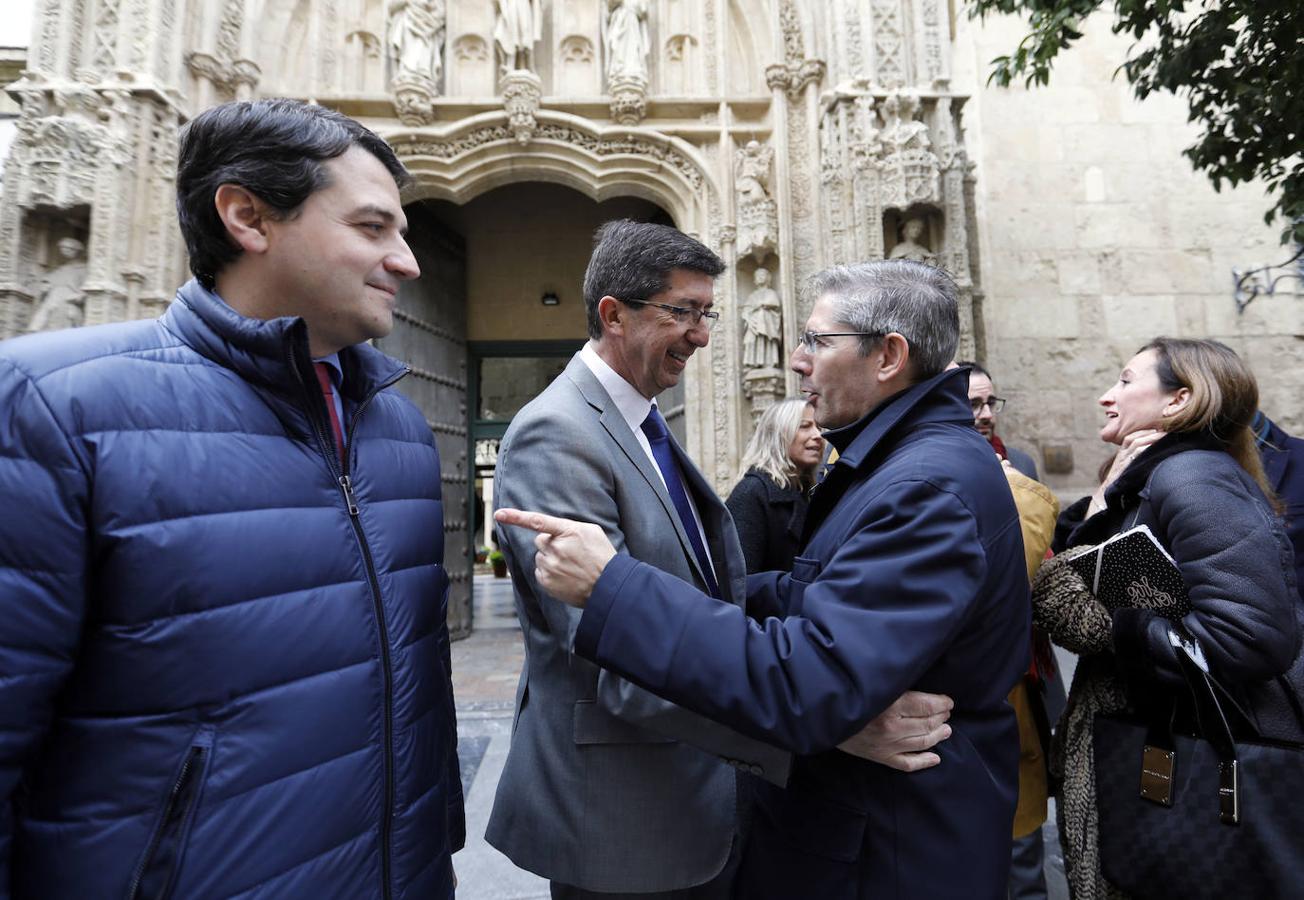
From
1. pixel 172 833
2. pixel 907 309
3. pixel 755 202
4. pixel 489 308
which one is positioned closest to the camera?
pixel 172 833

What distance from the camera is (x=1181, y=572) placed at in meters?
1.70

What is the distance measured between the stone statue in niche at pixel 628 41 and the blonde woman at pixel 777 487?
16.3 ft

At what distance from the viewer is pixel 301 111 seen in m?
1.23

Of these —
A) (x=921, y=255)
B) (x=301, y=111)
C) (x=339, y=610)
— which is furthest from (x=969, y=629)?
(x=921, y=255)

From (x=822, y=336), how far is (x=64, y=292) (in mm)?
6482

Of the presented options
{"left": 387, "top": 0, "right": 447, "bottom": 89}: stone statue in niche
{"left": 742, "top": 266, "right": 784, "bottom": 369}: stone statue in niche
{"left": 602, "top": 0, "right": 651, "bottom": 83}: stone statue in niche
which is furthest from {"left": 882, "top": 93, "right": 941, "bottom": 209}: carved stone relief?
{"left": 387, "top": 0, "right": 447, "bottom": 89}: stone statue in niche

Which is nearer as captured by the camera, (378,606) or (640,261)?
(378,606)

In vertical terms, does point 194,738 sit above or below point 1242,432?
below

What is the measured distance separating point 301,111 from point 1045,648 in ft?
8.27

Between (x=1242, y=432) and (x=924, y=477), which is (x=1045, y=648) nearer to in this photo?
(x=1242, y=432)

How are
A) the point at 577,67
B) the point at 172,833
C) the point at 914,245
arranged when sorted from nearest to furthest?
the point at 172,833 < the point at 914,245 < the point at 577,67

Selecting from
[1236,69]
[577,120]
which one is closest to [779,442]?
[1236,69]

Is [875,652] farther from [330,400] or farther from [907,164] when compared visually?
[907,164]

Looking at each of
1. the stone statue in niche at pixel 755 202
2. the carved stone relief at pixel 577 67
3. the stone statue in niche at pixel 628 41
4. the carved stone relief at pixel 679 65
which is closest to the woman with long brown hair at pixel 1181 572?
the stone statue in niche at pixel 755 202
